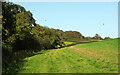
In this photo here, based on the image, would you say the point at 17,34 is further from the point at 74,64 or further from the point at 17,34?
the point at 74,64

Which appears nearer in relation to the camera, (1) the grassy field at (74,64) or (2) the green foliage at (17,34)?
(1) the grassy field at (74,64)

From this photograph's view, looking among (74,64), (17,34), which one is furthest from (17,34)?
(74,64)

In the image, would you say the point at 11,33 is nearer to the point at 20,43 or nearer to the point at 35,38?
the point at 20,43

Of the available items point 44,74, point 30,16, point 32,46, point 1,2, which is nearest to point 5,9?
point 1,2

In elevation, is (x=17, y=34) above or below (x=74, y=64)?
above

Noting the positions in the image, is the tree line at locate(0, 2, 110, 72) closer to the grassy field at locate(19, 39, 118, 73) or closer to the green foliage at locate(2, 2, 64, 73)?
the green foliage at locate(2, 2, 64, 73)

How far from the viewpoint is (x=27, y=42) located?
46562 millimetres

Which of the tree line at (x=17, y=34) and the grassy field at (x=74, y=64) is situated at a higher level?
the tree line at (x=17, y=34)

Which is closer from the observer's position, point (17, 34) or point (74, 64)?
point (74, 64)

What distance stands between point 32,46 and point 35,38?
2.62 meters

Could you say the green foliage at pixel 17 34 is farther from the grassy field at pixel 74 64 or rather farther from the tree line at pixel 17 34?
the grassy field at pixel 74 64

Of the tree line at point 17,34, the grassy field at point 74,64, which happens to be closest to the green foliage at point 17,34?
the tree line at point 17,34

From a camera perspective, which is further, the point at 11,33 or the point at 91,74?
the point at 11,33

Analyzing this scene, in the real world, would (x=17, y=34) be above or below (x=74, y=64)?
above
